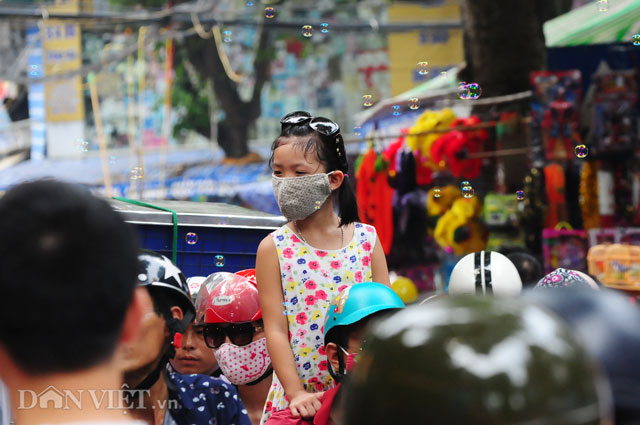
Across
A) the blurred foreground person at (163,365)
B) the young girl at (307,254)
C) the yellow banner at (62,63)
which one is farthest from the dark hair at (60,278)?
the yellow banner at (62,63)

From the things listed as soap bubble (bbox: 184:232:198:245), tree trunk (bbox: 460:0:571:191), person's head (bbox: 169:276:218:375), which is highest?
tree trunk (bbox: 460:0:571:191)

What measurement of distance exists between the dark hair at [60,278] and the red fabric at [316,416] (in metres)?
1.41

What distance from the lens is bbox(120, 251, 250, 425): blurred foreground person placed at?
2.54 metres

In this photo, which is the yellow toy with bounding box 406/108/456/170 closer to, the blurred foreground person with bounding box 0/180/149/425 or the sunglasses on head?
the sunglasses on head

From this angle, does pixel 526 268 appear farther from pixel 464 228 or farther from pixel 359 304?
pixel 464 228

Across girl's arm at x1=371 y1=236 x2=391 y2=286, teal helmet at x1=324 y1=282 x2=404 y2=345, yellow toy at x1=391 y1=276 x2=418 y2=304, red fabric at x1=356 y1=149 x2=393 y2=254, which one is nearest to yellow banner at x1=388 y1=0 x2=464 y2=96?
red fabric at x1=356 y1=149 x2=393 y2=254

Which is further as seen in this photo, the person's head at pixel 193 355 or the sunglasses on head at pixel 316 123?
the person's head at pixel 193 355

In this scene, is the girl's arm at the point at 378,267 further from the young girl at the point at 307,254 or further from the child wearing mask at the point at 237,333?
the child wearing mask at the point at 237,333

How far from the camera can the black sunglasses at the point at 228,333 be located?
3418 millimetres

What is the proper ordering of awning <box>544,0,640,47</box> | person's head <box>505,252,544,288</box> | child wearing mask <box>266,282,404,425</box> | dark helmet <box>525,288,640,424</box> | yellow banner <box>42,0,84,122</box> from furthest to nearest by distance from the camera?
yellow banner <box>42,0,84,122</box> < awning <box>544,0,640,47</box> < person's head <box>505,252,544,288</box> < child wearing mask <box>266,282,404,425</box> < dark helmet <box>525,288,640,424</box>

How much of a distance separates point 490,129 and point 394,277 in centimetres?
181

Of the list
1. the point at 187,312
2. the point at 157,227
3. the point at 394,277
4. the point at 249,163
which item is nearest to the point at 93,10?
the point at 249,163

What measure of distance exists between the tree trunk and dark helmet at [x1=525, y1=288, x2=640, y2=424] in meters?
7.05

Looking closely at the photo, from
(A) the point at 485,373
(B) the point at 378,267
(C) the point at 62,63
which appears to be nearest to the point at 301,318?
(B) the point at 378,267
